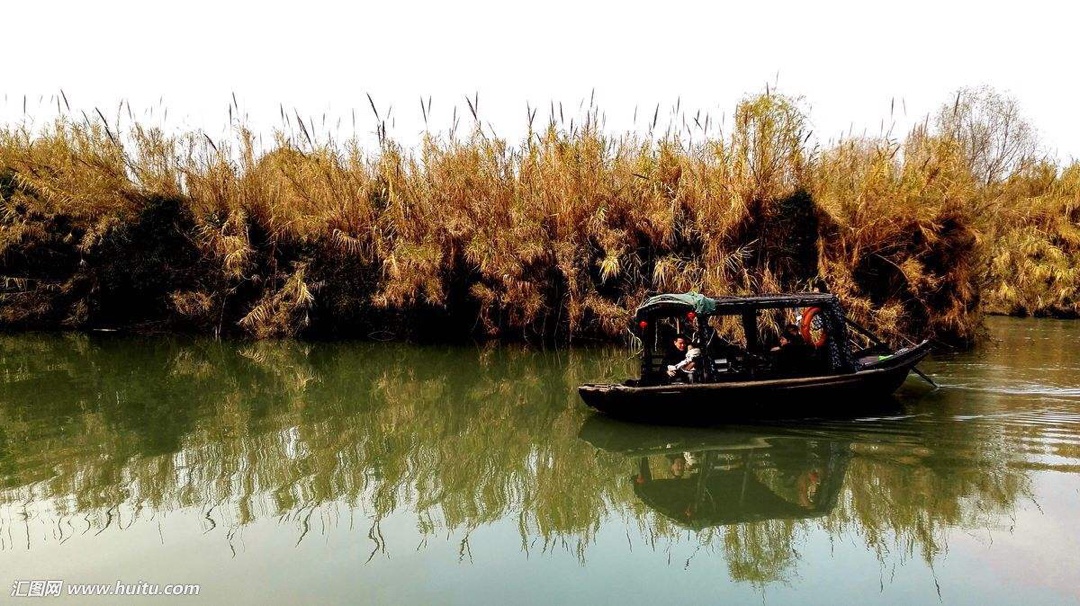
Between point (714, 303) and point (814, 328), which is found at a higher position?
point (714, 303)

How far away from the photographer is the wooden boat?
9.11m

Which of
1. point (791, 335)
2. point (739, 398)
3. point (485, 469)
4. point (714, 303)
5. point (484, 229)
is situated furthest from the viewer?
point (484, 229)

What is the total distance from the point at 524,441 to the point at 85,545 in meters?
4.68

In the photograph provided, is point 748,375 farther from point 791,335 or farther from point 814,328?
point 814,328

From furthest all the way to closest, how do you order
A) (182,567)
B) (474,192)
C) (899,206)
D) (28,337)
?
(28,337) < (474,192) < (899,206) < (182,567)

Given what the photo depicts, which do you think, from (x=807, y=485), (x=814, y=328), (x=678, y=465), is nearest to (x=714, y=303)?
(x=814, y=328)

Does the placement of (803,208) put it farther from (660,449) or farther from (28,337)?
(28,337)

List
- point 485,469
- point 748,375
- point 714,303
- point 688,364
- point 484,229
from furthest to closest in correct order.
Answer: point 484,229 → point 748,375 → point 714,303 → point 688,364 → point 485,469

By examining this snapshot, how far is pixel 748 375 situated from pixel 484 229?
28.0ft

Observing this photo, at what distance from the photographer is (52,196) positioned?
1950cm

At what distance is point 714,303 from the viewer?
9.62m

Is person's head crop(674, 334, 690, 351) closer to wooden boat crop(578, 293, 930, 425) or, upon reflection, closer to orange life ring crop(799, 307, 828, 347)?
wooden boat crop(578, 293, 930, 425)

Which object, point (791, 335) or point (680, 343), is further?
point (791, 335)

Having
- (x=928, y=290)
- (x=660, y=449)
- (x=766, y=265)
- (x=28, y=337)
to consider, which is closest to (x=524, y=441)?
(x=660, y=449)
